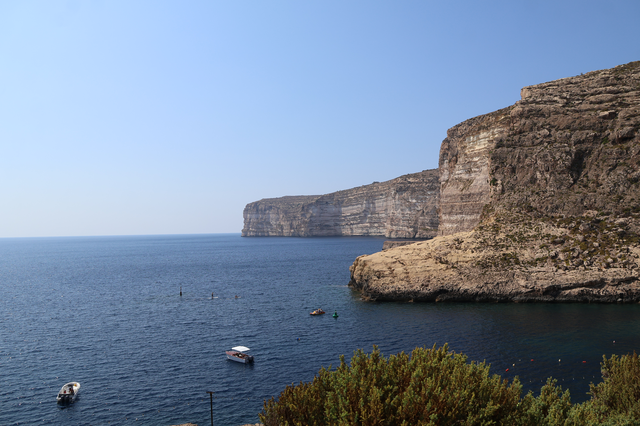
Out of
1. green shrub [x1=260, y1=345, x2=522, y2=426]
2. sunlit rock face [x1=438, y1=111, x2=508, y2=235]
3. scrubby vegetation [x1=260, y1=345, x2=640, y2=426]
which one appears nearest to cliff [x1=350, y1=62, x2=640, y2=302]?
sunlit rock face [x1=438, y1=111, x2=508, y2=235]

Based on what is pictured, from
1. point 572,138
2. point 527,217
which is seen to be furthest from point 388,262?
point 572,138

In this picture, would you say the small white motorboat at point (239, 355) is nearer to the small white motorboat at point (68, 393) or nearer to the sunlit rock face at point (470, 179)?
the small white motorboat at point (68, 393)

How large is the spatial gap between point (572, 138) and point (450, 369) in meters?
73.9

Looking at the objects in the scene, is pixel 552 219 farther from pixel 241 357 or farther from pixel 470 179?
pixel 241 357

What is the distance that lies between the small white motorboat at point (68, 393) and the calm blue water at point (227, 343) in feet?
2.27

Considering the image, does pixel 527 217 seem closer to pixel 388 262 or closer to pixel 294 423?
pixel 388 262

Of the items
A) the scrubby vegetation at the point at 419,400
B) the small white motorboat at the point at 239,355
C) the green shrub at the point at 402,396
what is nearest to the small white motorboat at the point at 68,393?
the small white motorboat at the point at 239,355

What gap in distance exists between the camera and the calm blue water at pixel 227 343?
114 feet

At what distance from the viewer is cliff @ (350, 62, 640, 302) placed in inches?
2475

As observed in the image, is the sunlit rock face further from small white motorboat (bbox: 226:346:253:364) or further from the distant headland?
small white motorboat (bbox: 226:346:253:364)

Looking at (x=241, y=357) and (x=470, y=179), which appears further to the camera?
(x=470, y=179)

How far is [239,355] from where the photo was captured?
141 feet

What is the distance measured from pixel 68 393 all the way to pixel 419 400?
3261cm

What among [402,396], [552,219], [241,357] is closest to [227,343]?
[241,357]
